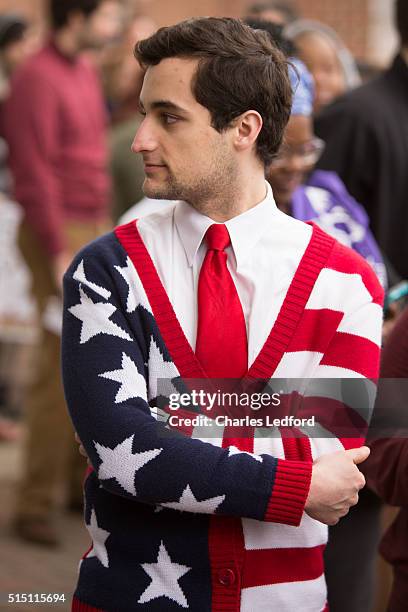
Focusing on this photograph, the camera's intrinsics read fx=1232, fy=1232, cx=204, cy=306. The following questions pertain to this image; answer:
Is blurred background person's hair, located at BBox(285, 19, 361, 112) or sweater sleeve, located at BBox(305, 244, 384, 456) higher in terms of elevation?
blurred background person's hair, located at BBox(285, 19, 361, 112)

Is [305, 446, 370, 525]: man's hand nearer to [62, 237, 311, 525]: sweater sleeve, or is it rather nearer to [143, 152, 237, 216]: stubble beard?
[62, 237, 311, 525]: sweater sleeve

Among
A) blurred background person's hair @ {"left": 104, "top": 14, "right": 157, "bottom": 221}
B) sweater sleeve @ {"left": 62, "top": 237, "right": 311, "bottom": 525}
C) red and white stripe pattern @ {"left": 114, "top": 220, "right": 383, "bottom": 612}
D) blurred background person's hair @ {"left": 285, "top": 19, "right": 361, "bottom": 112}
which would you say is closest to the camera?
sweater sleeve @ {"left": 62, "top": 237, "right": 311, "bottom": 525}

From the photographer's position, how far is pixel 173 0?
15703mm

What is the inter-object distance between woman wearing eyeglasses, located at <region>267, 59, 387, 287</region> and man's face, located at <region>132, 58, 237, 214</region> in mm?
680

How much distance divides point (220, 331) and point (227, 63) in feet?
1.67

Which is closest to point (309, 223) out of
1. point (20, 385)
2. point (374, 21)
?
point (20, 385)

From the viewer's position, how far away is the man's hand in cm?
223

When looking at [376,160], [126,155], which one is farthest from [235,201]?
→ [126,155]

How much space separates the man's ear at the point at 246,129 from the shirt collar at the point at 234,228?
0.13 m

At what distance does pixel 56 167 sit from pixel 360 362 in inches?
136

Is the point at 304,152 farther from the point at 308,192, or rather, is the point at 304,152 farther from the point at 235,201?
the point at 235,201

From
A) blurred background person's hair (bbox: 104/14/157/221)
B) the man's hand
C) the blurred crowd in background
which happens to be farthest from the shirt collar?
blurred background person's hair (bbox: 104/14/157/221)

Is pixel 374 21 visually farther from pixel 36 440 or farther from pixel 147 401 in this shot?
pixel 147 401

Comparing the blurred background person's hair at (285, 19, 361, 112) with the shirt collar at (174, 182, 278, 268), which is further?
the blurred background person's hair at (285, 19, 361, 112)
